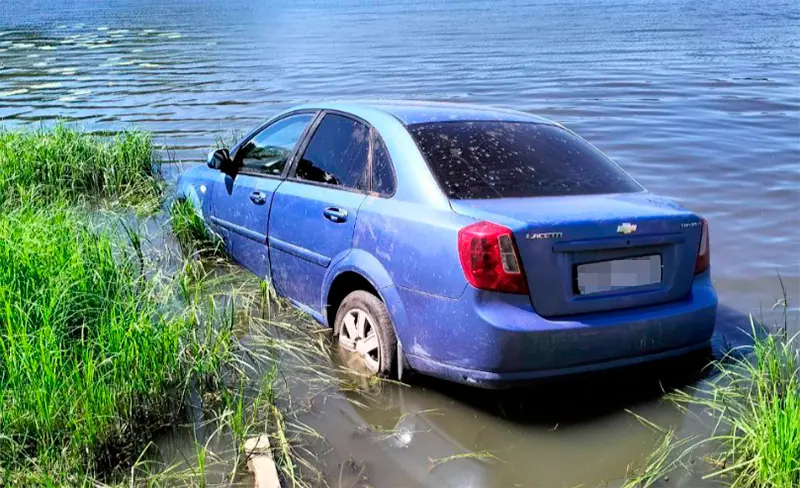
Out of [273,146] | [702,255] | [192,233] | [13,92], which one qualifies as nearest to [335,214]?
[273,146]

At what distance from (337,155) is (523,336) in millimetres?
1861

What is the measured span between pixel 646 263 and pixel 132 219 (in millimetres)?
5397

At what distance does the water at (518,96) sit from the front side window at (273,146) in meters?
2.01

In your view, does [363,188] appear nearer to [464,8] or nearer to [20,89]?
[20,89]

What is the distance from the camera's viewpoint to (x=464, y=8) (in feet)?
150

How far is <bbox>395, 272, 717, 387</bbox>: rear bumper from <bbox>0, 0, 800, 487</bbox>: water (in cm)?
34

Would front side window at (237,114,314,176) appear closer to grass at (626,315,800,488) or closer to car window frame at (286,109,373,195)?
car window frame at (286,109,373,195)

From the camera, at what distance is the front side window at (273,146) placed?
534cm

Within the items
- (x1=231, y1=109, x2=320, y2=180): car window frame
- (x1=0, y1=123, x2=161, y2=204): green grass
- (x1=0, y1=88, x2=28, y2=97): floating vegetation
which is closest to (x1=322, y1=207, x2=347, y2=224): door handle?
(x1=231, y1=109, x2=320, y2=180): car window frame

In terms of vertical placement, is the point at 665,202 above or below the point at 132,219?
above

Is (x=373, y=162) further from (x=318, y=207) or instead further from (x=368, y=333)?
(x=368, y=333)

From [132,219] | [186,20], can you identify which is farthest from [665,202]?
[186,20]

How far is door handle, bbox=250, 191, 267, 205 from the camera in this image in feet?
17.2

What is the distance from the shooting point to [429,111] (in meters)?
4.73
